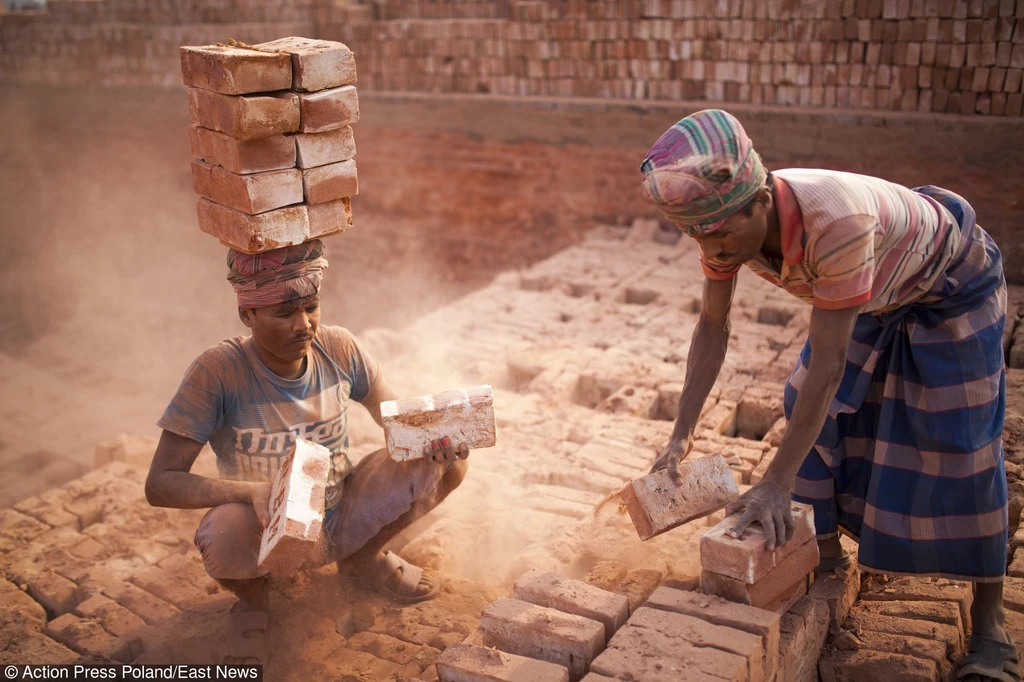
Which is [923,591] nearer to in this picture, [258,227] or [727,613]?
[727,613]

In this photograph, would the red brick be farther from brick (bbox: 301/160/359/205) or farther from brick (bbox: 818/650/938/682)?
brick (bbox: 818/650/938/682)

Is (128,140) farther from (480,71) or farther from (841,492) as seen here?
(841,492)

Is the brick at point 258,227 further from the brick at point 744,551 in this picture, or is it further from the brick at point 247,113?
the brick at point 744,551

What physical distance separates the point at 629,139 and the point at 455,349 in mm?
4022

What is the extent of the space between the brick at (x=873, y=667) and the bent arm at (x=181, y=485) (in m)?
2.14

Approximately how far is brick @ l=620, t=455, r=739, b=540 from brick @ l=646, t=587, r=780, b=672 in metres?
0.22

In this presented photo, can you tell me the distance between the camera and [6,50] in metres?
14.9

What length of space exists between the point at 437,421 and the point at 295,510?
0.66 meters

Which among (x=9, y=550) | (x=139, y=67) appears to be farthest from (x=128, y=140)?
(x=9, y=550)

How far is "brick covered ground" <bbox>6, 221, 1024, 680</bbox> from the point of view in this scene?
3283 millimetres

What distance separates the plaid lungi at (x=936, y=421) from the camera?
281 cm

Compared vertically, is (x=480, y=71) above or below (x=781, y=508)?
above

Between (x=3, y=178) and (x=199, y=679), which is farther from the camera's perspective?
(x=3, y=178)

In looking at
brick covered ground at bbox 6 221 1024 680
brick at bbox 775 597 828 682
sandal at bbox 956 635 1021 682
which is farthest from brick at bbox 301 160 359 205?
sandal at bbox 956 635 1021 682
